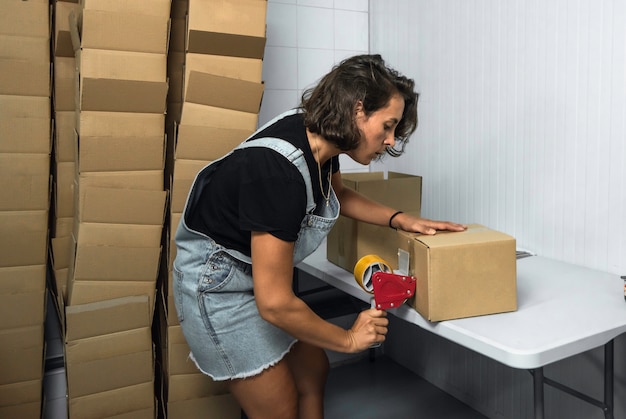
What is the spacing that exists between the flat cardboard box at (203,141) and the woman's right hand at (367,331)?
920 millimetres

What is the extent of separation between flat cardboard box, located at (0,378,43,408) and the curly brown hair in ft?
4.81

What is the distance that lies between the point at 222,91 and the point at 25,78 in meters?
0.70

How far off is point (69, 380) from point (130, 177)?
2.43 ft

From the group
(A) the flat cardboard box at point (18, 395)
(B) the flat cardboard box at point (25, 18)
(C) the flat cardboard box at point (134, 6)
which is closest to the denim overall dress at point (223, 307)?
(C) the flat cardboard box at point (134, 6)

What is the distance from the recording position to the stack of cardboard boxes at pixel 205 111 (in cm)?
191

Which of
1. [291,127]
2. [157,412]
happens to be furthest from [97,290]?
[291,127]

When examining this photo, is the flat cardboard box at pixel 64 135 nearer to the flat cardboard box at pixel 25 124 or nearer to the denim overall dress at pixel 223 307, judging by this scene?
the flat cardboard box at pixel 25 124

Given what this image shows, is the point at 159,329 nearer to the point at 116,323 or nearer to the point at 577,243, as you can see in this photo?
the point at 116,323

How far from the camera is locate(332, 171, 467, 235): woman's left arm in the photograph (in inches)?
60.2

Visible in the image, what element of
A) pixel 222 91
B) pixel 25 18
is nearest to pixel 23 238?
pixel 25 18

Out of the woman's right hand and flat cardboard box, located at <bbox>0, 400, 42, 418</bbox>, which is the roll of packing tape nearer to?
the woman's right hand

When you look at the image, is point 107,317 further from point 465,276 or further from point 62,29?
point 465,276

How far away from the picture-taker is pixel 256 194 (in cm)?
118

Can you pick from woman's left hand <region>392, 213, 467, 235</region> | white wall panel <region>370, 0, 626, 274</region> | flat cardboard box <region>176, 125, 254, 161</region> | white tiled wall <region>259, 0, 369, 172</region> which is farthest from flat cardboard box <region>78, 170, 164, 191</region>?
white wall panel <region>370, 0, 626, 274</region>
